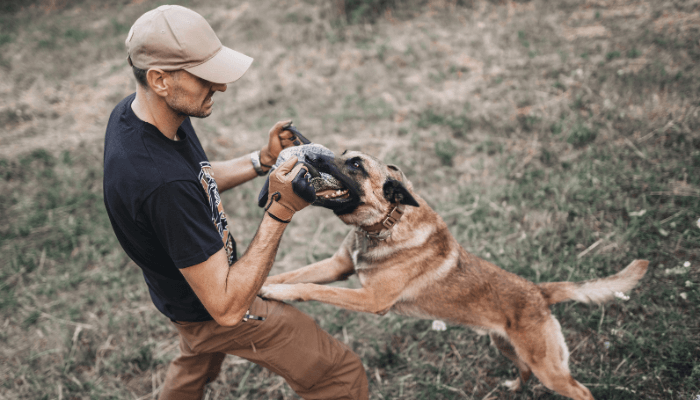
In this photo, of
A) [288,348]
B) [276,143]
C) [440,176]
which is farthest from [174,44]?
[440,176]

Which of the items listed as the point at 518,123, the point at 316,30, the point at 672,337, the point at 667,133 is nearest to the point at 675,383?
the point at 672,337

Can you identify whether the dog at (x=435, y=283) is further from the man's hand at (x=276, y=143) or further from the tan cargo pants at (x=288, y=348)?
the man's hand at (x=276, y=143)

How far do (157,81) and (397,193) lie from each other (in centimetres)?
163

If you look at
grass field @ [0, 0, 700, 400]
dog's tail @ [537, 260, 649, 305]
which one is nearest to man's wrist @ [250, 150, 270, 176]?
grass field @ [0, 0, 700, 400]

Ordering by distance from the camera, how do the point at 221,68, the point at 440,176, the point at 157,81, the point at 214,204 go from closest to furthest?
the point at 157,81, the point at 221,68, the point at 214,204, the point at 440,176

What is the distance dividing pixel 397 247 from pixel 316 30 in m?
7.23

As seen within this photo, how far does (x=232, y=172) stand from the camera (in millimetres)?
2924

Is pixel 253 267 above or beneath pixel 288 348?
above

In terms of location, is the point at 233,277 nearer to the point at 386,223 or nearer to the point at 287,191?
the point at 287,191

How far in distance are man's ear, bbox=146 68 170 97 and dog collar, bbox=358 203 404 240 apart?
1.58m

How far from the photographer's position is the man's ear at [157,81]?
6.39ft

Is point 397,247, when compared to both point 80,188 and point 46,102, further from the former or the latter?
point 46,102

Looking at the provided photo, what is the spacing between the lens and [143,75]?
2.00m

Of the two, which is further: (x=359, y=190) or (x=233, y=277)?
(x=359, y=190)
